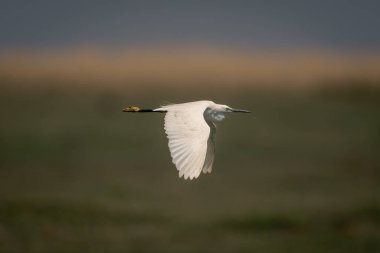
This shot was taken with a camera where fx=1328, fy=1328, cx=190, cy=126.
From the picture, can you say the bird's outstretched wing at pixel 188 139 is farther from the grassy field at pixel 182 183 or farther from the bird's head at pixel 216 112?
the grassy field at pixel 182 183

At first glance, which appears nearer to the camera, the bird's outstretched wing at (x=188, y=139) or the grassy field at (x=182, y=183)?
the bird's outstretched wing at (x=188, y=139)

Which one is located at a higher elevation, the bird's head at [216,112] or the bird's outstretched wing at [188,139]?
the bird's head at [216,112]

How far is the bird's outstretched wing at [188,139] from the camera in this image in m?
8.71

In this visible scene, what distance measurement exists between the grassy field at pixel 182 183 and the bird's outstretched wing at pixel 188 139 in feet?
19.1

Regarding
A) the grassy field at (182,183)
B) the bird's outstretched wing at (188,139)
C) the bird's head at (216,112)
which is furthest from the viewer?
the grassy field at (182,183)

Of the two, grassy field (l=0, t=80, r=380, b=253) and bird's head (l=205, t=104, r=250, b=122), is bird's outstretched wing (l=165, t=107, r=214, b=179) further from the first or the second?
grassy field (l=0, t=80, r=380, b=253)

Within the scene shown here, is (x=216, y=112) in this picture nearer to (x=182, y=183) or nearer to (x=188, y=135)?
(x=188, y=135)

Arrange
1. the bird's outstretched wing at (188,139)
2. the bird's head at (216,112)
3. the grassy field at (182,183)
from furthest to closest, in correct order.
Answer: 1. the grassy field at (182,183)
2. the bird's head at (216,112)
3. the bird's outstretched wing at (188,139)

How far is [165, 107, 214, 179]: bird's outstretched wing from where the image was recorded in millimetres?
8711

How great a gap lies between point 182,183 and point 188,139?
10480 millimetres

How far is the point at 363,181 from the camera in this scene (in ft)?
63.5

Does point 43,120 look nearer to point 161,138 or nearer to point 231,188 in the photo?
point 161,138

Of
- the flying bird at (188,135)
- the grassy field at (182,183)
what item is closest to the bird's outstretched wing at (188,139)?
the flying bird at (188,135)

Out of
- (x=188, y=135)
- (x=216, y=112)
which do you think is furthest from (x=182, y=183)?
(x=188, y=135)
